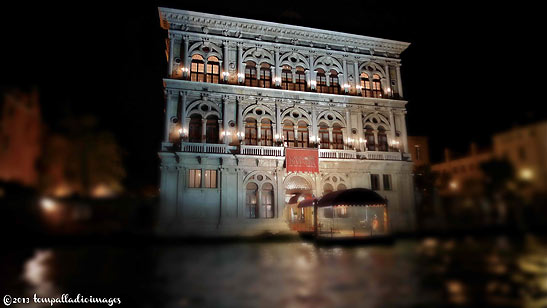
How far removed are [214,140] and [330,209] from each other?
12.2m

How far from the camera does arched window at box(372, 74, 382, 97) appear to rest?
32.7 metres

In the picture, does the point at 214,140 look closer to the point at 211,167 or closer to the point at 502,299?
the point at 211,167

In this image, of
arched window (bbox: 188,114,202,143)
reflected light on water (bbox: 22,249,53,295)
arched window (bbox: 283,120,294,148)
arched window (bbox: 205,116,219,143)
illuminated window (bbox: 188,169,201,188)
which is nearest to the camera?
reflected light on water (bbox: 22,249,53,295)

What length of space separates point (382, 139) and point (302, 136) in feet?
28.9

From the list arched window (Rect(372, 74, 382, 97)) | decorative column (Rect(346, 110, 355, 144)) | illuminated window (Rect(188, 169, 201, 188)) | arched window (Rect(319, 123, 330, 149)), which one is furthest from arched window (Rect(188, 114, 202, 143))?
arched window (Rect(372, 74, 382, 97))

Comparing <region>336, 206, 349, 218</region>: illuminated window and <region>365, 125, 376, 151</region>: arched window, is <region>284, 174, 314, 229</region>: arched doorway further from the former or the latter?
<region>365, 125, 376, 151</region>: arched window

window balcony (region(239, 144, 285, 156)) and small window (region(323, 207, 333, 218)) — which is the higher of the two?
window balcony (region(239, 144, 285, 156))

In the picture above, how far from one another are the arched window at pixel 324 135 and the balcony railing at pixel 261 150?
15.1 feet

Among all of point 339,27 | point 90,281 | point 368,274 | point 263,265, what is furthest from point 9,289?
point 339,27

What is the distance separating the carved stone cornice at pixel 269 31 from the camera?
28.0 metres

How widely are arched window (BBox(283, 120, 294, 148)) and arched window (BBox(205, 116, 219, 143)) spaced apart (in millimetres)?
6374

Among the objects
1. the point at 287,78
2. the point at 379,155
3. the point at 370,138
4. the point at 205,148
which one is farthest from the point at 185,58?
the point at 379,155

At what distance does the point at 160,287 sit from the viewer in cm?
788

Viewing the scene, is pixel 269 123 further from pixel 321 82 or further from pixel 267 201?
pixel 267 201
